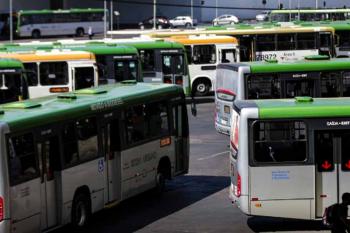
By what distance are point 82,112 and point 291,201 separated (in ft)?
13.7

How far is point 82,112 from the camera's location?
16.4 metres

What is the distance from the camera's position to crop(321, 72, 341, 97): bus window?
2608cm

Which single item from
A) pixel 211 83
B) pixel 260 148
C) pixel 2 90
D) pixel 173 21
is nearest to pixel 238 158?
pixel 260 148

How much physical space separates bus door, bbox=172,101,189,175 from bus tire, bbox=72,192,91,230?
14.8 feet

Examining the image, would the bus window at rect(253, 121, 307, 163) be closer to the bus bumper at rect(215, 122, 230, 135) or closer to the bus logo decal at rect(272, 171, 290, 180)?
the bus logo decal at rect(272, 171, 290, 180)

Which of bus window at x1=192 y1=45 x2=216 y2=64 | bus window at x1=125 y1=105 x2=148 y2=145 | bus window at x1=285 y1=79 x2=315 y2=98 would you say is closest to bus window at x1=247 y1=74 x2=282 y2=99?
bus window at x1=285 y1=79 x2=315 y2=98

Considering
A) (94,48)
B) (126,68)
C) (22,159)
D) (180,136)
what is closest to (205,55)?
(126,68)

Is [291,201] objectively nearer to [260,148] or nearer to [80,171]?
[260,148]

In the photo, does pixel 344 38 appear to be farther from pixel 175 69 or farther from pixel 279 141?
pixel 279 141

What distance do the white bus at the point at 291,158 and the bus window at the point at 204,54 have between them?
26.2m

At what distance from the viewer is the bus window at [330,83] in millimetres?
26078

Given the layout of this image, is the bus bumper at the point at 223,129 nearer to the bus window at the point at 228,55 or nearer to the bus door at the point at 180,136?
the bus door at the point at 180,136

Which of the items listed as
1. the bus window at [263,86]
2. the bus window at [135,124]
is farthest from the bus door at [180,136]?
the bus window at [263,86]

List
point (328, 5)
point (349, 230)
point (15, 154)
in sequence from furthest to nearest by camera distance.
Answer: point (328, 5), point (15, 154), point (349, 230)
